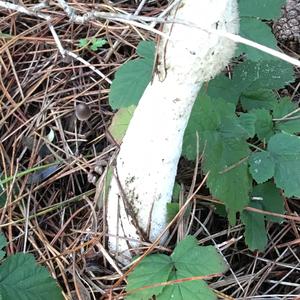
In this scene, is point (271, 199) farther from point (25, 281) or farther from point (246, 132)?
point (25, 281)

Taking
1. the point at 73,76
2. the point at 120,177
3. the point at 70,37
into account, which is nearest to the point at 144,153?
the point at 120,177

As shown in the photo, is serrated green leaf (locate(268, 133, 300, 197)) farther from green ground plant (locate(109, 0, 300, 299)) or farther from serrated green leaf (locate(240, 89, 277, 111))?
serrated green leaf (locate(240, 89, 277, 111))

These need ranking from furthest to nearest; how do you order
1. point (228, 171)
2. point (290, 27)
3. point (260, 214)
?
1. point (290, 27)
2. point (260, 214)
3. point (228, 171)

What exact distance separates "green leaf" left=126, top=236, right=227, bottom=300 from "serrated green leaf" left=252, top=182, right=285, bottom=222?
1.00ft

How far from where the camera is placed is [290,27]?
90.2 inches

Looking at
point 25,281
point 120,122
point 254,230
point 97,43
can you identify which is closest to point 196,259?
point 254,230

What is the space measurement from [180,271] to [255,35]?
839 millimetres

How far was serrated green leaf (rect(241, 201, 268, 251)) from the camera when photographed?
176cm

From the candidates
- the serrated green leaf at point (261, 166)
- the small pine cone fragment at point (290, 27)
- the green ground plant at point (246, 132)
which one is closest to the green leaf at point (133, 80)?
the green ground plant at point (246, 132)

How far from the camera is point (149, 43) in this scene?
6.26ft

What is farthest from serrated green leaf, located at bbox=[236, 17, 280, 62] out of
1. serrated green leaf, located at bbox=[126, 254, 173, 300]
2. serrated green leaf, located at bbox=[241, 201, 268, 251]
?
serrated green leaf, located at bbox=[126, 254, 173, 300]

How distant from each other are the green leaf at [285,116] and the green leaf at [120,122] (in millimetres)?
500

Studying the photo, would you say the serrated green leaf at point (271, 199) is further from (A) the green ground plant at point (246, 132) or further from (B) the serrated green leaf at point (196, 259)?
(B) the serrated green leaf at point (196, 259)

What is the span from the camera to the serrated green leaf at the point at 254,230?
5.78 feet
